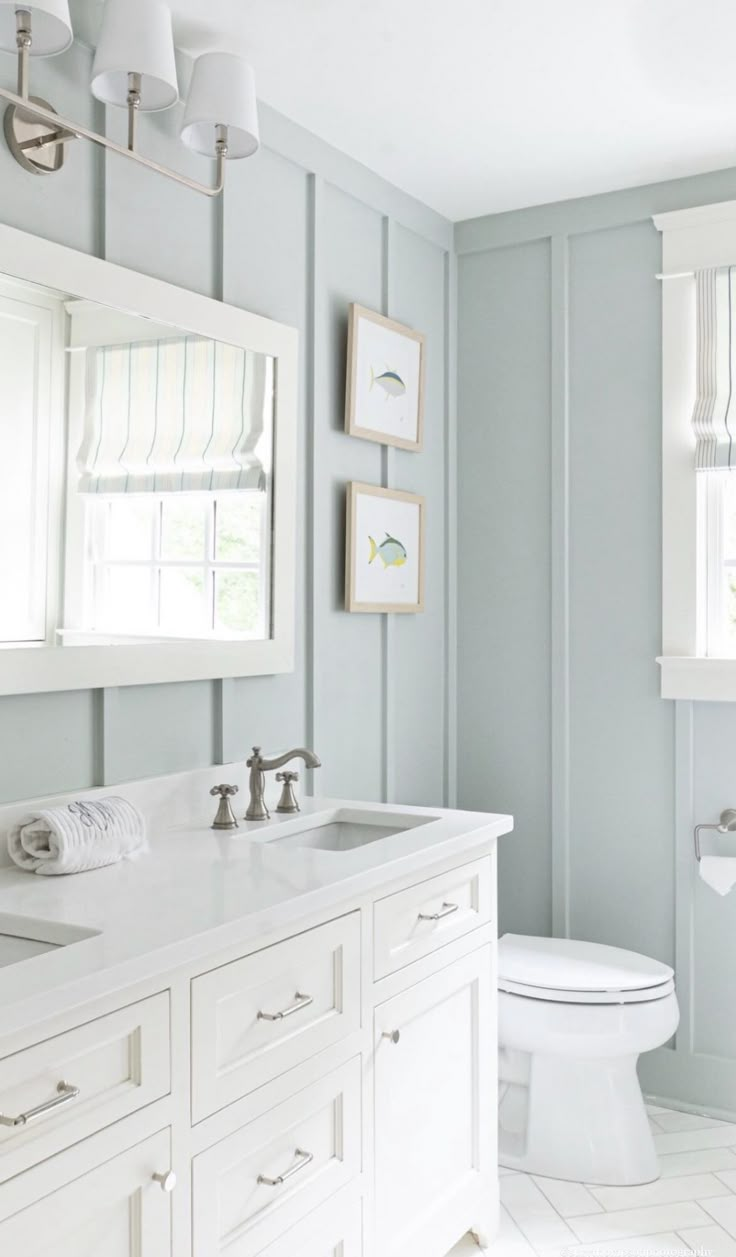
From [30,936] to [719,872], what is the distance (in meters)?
1.89

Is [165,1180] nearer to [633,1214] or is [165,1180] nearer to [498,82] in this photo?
[633,1214]

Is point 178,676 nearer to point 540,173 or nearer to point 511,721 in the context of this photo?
point 511,721

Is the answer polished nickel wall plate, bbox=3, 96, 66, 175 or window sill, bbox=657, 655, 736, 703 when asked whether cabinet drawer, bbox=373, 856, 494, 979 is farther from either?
polished nickel wall plate, bbox=3, 96, 66, 175

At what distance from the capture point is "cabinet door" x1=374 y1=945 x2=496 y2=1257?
1870mm

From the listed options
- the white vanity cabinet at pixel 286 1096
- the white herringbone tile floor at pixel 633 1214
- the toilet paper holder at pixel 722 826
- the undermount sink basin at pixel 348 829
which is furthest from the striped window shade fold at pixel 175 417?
the white herringbone tile floor at pixel 633 1214

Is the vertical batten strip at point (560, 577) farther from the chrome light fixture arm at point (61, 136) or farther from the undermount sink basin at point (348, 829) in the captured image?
the chrome light fixture arm at point (61, 136)

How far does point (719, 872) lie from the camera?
2.78 metres

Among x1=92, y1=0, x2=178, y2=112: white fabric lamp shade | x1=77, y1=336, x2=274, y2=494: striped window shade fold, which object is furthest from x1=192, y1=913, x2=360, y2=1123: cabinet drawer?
x1=92, y1=0, x2=178, y2=112: white fabric lamp shade

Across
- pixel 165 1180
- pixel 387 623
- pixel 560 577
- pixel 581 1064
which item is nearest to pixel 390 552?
pixel 387 623

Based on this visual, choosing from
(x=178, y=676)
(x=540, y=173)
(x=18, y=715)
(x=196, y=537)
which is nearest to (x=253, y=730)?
(x=178, y=676)

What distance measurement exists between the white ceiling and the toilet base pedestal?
7.17ft

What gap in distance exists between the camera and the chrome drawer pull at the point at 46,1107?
1.13m

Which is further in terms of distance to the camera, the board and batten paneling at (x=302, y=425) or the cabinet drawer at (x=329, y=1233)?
the board and batten paneling at (x=302, y=425)

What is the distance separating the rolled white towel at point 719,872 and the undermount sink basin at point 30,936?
1.86 metres
